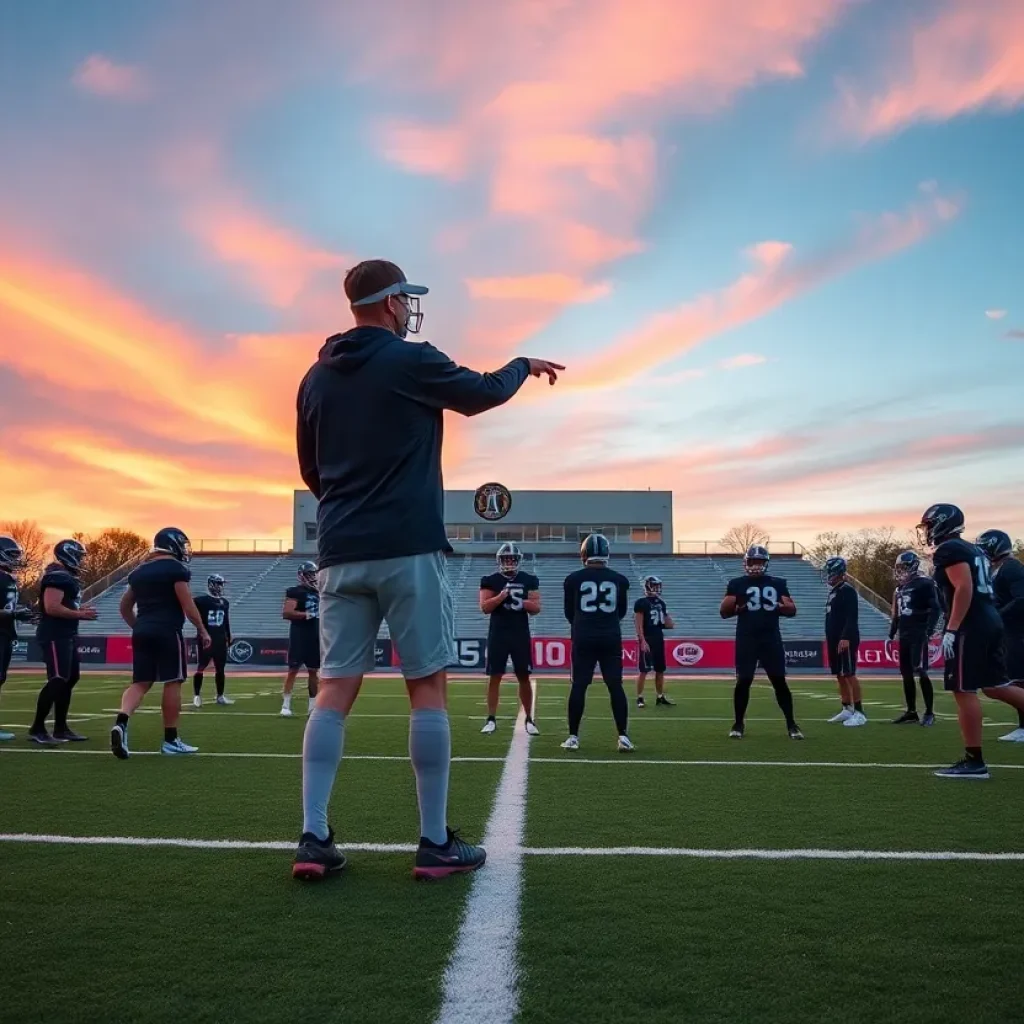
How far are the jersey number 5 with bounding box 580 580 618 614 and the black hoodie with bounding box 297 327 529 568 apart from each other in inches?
199

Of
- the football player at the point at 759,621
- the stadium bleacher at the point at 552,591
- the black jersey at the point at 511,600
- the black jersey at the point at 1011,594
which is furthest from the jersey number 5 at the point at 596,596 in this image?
the stadium bleacher at the point at 552,591

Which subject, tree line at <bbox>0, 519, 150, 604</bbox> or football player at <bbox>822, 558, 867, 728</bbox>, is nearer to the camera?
football player at <bbox>822, 558, 867, 728</bbox>

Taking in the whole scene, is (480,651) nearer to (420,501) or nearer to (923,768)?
(923,768)

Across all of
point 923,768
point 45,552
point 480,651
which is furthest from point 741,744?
point 45,552

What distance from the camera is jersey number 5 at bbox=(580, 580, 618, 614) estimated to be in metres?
8.88

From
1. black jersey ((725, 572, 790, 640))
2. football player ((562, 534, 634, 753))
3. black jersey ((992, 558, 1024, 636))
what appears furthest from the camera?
black jersey ((725, 572, 790, 640))

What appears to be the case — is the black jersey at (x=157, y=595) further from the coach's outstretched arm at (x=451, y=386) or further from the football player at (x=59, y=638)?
the coach's outstretched arm at (x=451, y=386)

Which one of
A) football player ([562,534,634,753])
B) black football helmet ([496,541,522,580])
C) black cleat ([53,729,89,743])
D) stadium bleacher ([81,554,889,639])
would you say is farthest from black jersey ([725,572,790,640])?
stadium bleacher ([81,554,889,639])

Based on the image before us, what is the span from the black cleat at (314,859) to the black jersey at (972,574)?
5227 millimetres

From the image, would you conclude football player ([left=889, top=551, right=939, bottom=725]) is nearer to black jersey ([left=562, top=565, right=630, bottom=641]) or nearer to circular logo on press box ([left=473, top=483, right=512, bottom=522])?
black jersey ([left=562, top=565, right=630, bottom=641])

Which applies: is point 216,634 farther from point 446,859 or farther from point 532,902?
point 532,902

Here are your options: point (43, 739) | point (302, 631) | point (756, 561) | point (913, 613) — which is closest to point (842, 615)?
point (913, 613)

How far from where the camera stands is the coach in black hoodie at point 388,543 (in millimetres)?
3740

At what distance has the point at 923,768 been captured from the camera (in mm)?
7066
